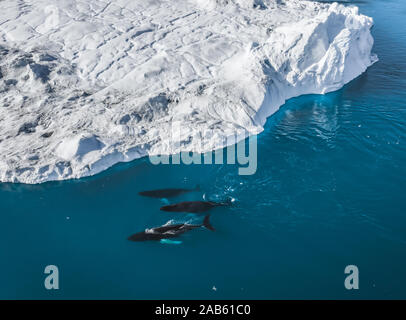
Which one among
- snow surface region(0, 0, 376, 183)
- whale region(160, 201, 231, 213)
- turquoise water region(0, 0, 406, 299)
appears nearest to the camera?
turquoise water region(0, 0, 406, 299)

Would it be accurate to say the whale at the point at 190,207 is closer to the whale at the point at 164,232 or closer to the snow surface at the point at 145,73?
the whale at the point at 164,232

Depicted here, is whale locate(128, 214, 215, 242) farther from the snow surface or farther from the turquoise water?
the snow surface

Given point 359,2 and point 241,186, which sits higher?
point 359,2

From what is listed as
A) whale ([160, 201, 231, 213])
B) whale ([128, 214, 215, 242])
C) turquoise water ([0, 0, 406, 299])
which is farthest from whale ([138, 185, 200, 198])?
whale ([128, 214, 215, 242])

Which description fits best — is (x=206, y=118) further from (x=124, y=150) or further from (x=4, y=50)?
(x=4, y=50)

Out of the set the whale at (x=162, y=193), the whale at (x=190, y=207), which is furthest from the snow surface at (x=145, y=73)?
the whale at (x=190, y=207)
